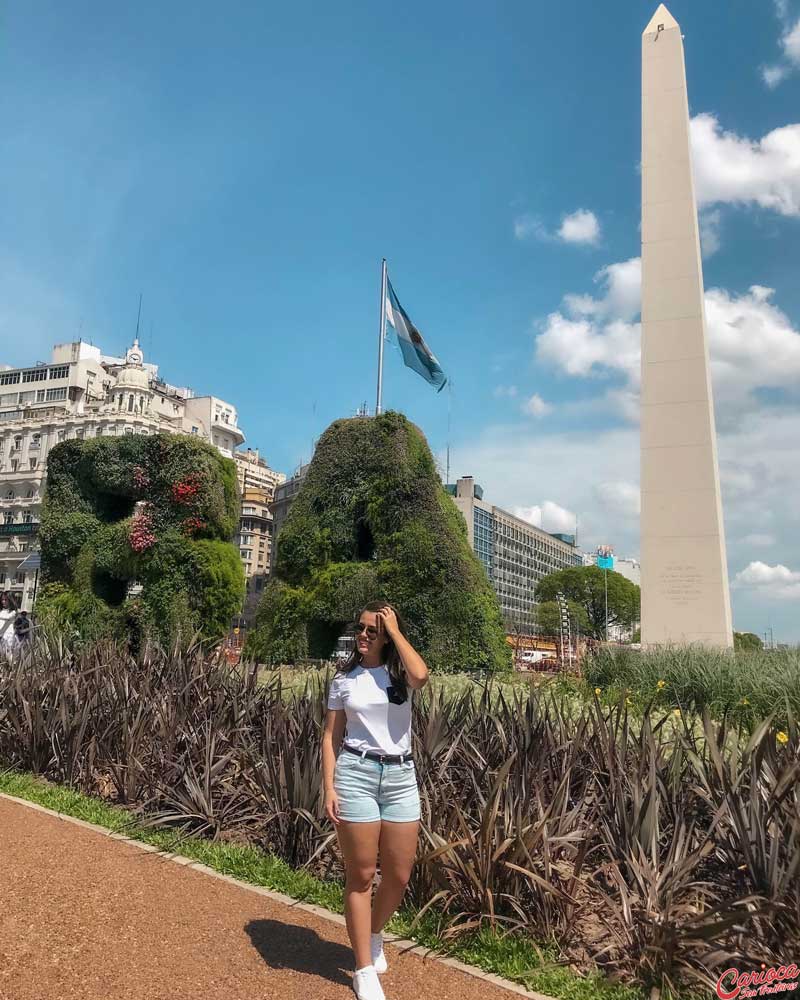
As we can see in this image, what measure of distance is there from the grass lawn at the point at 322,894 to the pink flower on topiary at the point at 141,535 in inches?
327

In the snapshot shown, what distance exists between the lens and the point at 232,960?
11.7 feet

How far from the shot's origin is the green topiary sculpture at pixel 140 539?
47.9 ft

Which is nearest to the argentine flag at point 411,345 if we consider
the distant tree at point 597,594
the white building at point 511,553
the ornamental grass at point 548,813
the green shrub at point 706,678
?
the green shrub at point 706,678

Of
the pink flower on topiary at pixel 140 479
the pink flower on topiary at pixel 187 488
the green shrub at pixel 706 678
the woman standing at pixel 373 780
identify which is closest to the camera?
the woman standing at pixel 373 780

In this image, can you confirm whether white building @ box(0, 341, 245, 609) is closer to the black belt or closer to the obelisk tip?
the obelisk tip

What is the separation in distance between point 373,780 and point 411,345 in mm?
16031

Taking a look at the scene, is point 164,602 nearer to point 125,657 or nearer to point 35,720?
point 125,657

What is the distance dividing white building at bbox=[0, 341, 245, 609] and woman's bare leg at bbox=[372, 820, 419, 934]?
66850 mm

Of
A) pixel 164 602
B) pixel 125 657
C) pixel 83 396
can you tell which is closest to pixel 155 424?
pixel 83 396

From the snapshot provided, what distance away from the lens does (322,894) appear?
437cm

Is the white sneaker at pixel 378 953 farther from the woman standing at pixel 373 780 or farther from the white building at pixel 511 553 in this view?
the white building at pixel 511 553

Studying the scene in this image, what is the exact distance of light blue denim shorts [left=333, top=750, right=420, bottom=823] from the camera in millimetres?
3281

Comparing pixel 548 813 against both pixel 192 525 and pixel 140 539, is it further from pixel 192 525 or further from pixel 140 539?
pixel 140 539

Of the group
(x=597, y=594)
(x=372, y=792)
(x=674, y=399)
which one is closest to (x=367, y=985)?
(x=372, y=792)
